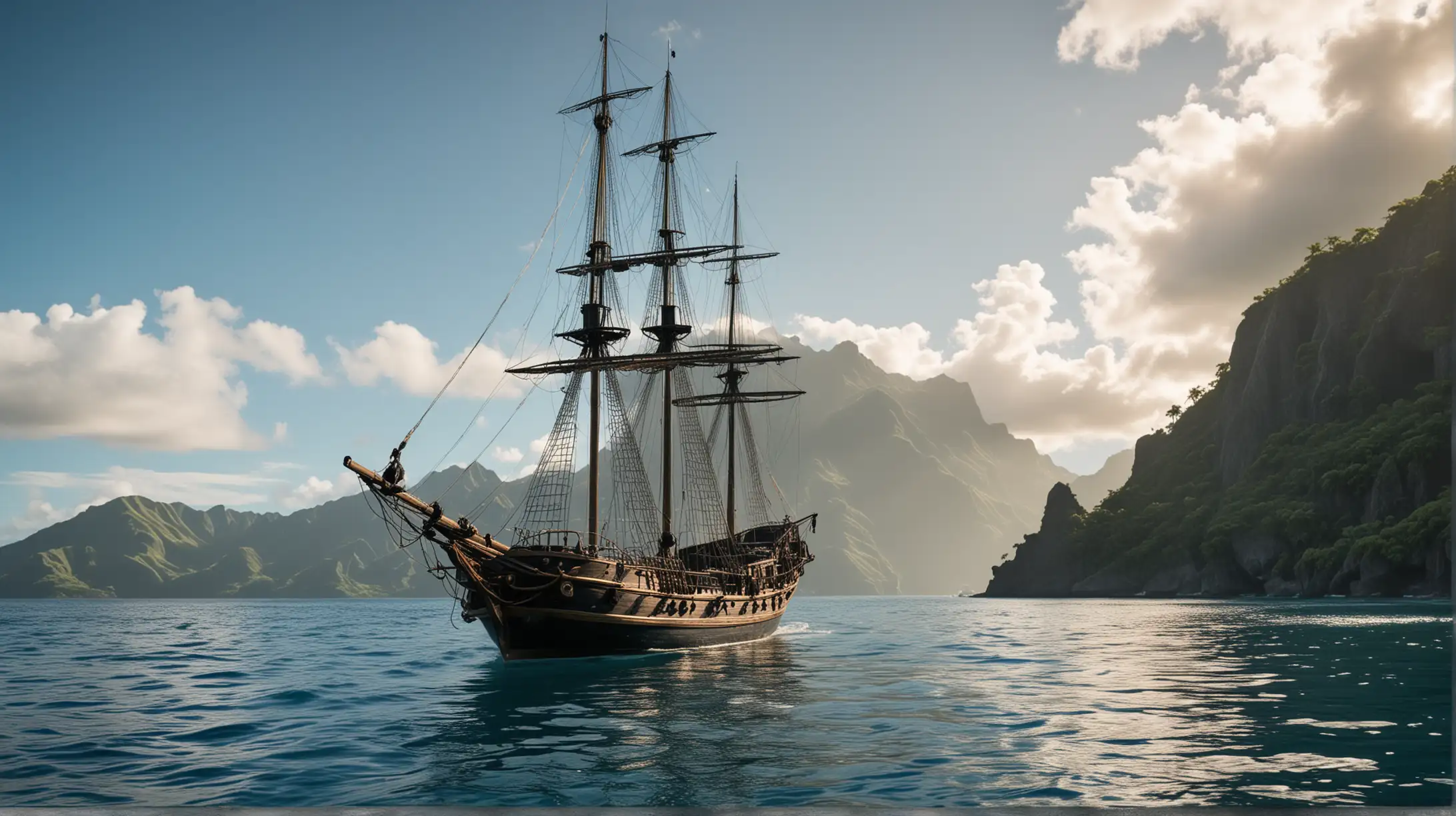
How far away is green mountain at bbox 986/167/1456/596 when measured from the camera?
253ft

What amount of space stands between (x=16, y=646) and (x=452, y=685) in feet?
114

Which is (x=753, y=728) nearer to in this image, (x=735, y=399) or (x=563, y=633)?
(x=563, y=633)

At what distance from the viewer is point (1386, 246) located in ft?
341

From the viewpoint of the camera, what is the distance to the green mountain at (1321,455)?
77250 mm

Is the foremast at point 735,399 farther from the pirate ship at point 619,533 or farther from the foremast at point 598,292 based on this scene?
the foremast at point 598,292

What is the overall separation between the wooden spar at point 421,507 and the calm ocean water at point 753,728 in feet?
12.8

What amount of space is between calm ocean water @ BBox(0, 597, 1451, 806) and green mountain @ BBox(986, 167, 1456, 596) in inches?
2225

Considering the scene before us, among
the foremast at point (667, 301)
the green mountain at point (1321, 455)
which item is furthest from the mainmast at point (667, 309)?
the green mountain at point (1321, 455)

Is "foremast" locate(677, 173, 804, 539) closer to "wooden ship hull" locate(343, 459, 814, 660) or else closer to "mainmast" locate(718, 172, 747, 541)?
"mainmast" locate(718, 172, 747, 541)

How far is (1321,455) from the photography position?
9181 centimetres

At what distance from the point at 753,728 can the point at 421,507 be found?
14.7 metres

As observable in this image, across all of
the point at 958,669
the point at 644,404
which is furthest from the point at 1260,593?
the point at 958,669

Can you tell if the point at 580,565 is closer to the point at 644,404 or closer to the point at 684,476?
the point at 684,476

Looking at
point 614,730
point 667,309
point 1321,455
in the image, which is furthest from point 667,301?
point 1321,455
